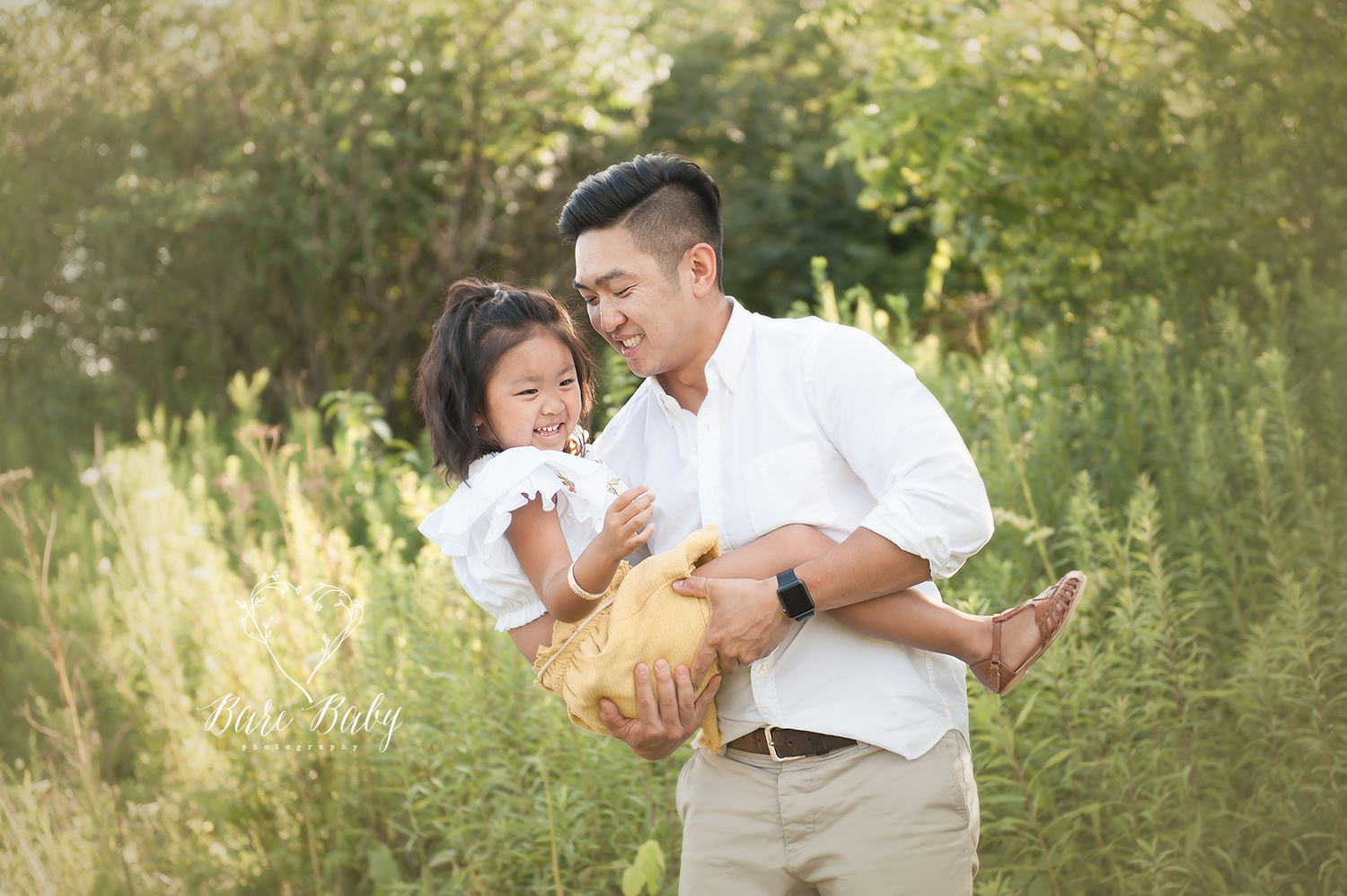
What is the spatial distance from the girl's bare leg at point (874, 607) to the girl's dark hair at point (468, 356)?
691 mm

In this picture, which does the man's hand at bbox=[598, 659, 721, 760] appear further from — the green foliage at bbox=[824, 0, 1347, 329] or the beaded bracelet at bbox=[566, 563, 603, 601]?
the green foliage at bbox=[824, 0, 1347, 329]

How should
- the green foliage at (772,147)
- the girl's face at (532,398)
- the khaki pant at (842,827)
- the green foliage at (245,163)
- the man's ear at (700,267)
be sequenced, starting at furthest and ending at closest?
the green foliage at (772,147) → the green foliage at (245,163) → the girl's face at (532,398) → the man's ear at (700,267) → the khaki pant at (842,827)

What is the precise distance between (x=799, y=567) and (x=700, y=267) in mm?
707

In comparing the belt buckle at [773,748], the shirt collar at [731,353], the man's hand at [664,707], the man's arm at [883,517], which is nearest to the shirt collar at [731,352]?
the shirt collar at [731,353]

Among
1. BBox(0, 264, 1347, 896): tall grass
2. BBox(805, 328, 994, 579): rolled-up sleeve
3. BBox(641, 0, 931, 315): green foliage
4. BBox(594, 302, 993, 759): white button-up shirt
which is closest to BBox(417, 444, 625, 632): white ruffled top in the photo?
BBox(594, 302, 993, 759): white button-up shirt

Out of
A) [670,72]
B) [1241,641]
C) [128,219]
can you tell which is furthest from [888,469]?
[670,72]

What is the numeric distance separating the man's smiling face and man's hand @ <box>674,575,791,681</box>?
488 mm

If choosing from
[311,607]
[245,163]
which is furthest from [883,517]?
[245,163]

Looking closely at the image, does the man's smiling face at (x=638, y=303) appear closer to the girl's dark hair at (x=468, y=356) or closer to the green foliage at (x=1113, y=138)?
the girl's dark hair at (x=468, y=356)

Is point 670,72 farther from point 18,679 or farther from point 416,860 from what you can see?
point 416,860

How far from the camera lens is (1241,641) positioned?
3.22 m

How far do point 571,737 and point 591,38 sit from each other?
806 centimetres

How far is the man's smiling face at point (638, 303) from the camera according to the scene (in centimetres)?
208

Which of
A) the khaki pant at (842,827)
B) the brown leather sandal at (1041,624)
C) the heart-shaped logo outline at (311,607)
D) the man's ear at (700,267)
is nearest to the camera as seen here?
the khaki pant at (842,827)
